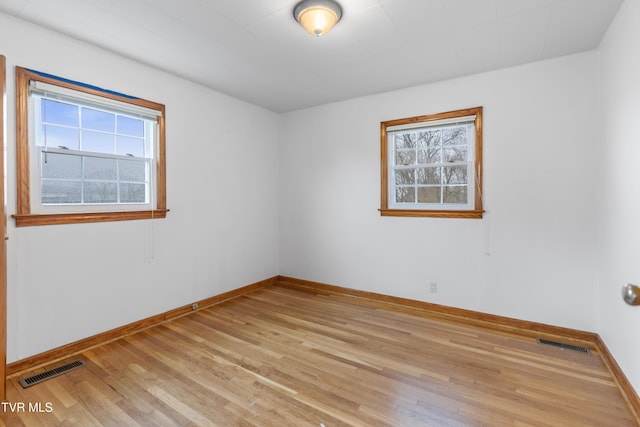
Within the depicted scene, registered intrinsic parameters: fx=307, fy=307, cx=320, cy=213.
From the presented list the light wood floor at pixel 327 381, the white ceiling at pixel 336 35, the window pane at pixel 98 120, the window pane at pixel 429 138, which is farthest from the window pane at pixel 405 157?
the window pane at pixel 98 120

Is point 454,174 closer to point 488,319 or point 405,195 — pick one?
point 405,195

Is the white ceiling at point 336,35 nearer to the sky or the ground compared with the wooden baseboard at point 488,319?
nearer to the sky

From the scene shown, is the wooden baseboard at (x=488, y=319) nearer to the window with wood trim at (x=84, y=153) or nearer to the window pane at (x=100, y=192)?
the window with wood trim at (x=84, y=153)

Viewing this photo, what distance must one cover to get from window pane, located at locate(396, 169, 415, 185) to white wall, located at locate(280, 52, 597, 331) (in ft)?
0.81

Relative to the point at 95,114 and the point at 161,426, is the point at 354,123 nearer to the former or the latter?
the point at 95,114

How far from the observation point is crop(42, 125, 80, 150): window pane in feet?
8.04

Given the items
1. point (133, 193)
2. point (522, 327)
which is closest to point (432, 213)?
point (522, 327)

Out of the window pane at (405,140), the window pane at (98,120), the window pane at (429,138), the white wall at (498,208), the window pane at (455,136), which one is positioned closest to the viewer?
the window pane at (98,120)

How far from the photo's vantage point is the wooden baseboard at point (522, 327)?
6.71 feet

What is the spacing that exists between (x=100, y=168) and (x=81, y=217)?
0.48 meters

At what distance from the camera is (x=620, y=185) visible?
7.16 feet

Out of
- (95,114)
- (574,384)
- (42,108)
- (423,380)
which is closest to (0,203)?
(42,108)

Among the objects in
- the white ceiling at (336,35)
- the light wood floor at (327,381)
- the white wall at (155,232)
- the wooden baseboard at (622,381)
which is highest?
the white ceiling at (336,35)

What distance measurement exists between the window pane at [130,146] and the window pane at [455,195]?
329 cm
